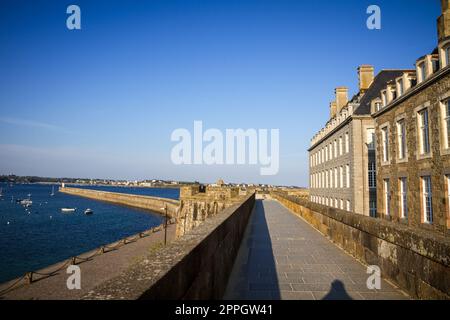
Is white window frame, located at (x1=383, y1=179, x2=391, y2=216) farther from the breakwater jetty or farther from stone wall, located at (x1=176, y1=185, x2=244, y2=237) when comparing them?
the breakwater jetty

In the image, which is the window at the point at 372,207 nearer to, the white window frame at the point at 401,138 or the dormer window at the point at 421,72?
the white window frame at the point at 401,138

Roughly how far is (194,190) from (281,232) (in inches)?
671

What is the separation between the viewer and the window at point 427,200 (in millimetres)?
14203

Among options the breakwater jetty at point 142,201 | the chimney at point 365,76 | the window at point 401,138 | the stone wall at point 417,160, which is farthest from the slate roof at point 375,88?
the breakwater jetty at point 142,201

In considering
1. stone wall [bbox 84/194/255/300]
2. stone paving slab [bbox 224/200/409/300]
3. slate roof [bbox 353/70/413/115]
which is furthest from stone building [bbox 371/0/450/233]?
stone wall [bbox 84/194/255/300]

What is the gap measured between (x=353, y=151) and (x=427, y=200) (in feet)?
34.9

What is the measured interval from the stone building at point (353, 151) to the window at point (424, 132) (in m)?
9.73

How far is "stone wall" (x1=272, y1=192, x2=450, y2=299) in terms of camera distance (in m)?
3.66

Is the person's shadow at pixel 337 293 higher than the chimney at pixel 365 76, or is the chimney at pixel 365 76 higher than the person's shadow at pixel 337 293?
the chimney at pixel 365 76

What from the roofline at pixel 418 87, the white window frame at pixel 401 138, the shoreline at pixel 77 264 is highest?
the roofline at pixel 418 87

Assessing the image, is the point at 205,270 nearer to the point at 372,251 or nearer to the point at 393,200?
the point at 372,251

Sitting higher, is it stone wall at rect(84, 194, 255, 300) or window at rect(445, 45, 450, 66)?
window at rect(445, 45, 450, 66)

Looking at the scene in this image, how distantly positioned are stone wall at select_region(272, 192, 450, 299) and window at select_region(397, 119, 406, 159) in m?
11.4
